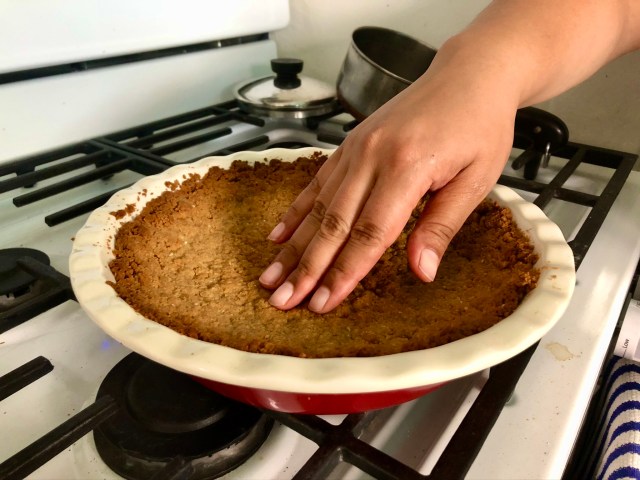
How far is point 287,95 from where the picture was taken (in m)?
0.88

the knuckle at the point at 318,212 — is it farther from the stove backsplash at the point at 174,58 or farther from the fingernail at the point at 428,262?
the stove backsplash at the point at 174,58

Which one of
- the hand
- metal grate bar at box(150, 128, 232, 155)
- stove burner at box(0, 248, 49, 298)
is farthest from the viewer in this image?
metal grate bar at box(150, 128, 232, 155)

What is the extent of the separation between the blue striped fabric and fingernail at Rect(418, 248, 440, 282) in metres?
0.21

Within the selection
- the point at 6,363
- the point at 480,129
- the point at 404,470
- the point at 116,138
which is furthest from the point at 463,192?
the point at 116,138

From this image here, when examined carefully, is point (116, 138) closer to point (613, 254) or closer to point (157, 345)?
point (157, 345)

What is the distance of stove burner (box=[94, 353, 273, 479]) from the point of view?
351 millimetres

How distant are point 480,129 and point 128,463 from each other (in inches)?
13.7

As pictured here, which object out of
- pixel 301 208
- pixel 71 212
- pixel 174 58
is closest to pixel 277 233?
pixel 301 208

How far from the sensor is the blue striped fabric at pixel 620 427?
0.42m

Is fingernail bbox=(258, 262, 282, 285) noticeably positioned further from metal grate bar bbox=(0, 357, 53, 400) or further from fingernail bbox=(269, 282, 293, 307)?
metal grate bar bbox=(0, 357, 53, 400)

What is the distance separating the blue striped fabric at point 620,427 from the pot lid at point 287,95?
561mm

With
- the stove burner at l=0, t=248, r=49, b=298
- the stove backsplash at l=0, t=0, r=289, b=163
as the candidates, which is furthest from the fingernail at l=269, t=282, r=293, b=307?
the stove backsplash at l=0, t=0, r=289, b=163

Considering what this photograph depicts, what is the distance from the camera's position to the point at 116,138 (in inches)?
30.8

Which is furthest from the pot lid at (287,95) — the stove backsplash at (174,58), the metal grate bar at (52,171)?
the metal grate bar at (52,171)
